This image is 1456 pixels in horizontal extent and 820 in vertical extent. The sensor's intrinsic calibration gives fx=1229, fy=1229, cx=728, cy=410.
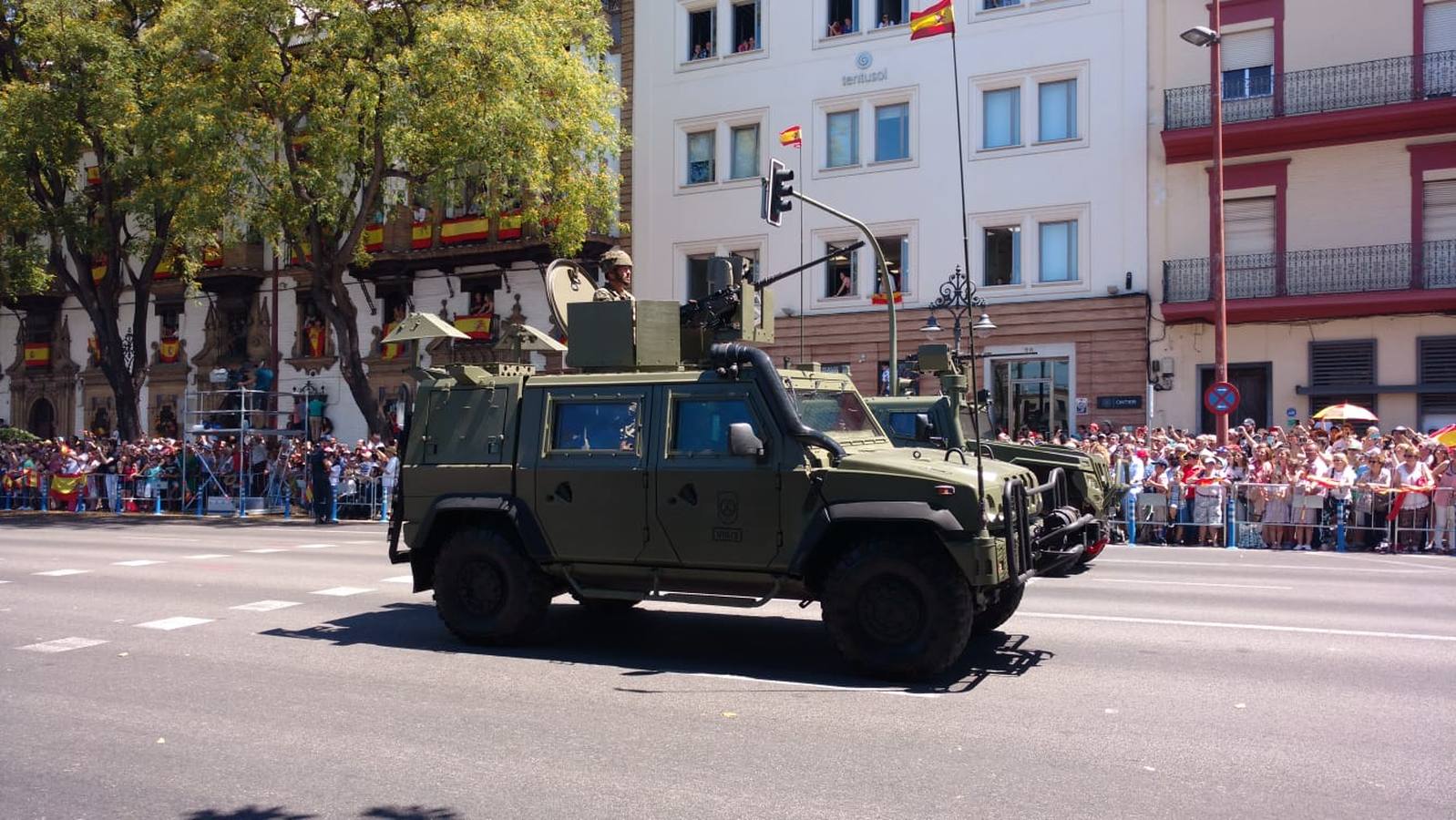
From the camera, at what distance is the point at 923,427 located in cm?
1270

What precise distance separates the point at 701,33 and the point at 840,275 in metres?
8.10

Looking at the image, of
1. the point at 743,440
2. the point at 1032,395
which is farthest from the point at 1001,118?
the point at 743,440

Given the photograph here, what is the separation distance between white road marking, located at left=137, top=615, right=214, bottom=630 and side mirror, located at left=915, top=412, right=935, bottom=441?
22.4 feet

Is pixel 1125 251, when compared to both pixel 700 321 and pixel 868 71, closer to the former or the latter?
pixel 868 71

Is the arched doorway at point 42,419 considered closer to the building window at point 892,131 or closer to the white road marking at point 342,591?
the building window at point 892,131

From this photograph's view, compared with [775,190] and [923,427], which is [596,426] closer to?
[923,427]

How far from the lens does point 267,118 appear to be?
2661 cm

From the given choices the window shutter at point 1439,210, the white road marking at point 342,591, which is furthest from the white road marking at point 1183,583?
the window shutter at point 1439,210

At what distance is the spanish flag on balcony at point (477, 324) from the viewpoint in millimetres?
36344

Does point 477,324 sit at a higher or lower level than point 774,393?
higher

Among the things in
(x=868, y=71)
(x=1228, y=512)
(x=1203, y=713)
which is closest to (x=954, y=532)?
(x=1203, y=713)

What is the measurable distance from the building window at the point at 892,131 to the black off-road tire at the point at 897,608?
78.6ft

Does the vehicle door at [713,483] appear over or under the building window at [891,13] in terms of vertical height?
under

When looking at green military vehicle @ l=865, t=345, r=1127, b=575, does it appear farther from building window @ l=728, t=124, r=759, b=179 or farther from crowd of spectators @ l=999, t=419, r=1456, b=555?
building window @ l=728, t=124, r=759, b=179
